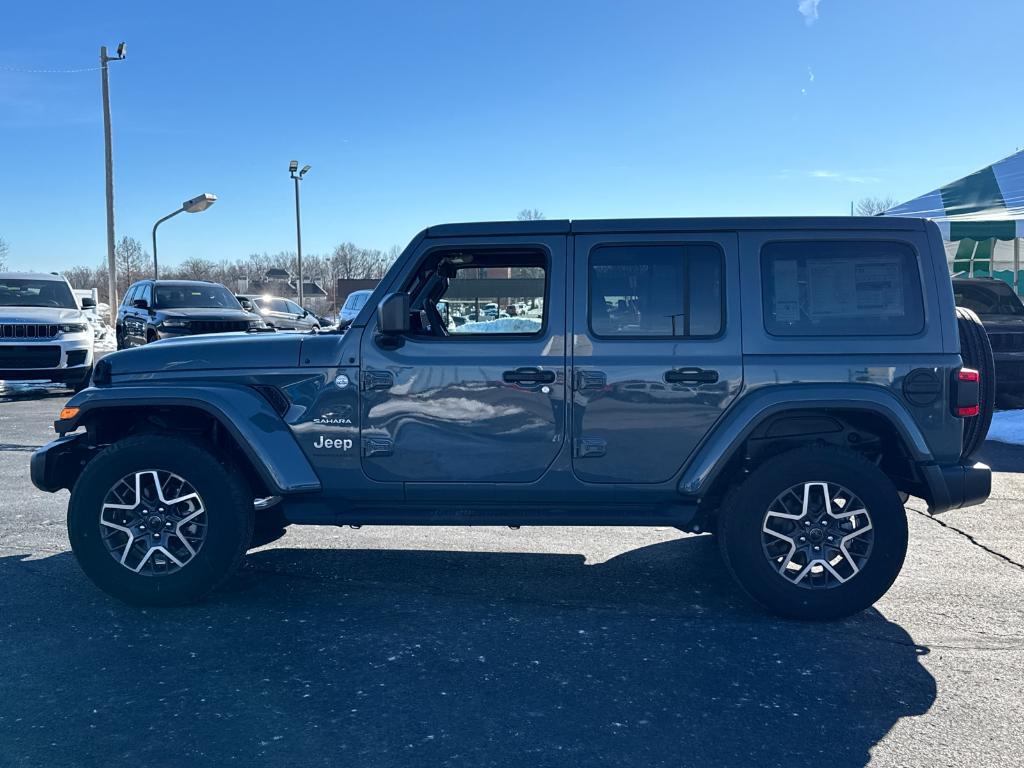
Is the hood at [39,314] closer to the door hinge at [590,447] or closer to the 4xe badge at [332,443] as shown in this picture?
the 4xe badge at [332,443]

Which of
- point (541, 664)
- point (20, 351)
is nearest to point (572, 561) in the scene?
point (541, 664)

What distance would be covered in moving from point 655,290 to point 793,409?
0.88 metres

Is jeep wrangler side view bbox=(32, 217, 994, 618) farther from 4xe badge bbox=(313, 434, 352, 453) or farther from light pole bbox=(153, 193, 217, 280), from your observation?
light pole bbox=(153, 193, 217, 280)

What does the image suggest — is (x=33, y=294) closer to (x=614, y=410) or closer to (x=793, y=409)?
(x=614, y=410)

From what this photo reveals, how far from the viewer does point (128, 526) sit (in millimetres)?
4395

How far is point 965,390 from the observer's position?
416 centimetres

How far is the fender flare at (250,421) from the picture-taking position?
14.1 feet

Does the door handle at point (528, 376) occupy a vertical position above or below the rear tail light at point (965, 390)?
above

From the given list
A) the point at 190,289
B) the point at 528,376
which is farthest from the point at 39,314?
the point at 528,376

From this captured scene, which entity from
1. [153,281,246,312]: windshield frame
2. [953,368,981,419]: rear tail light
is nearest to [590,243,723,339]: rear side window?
[953,368,981,419]: rear tail light

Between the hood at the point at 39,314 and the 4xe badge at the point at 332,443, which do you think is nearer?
the 4xe badge at the point at 332,443

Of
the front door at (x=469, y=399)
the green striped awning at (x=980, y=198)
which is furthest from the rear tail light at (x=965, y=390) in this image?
the green striped awning at (x=980, y=198)

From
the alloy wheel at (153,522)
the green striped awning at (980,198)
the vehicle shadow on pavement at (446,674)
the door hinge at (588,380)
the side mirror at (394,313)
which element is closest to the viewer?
the vehicle shadow on pavement at (446,674)

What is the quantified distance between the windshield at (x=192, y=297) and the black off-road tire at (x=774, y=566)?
46.6ft
